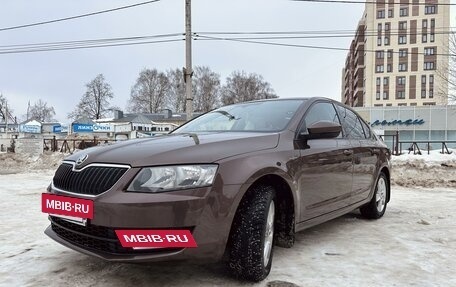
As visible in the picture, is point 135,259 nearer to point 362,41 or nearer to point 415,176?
point 415,176

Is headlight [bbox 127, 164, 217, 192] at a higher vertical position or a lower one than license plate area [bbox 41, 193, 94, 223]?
higher

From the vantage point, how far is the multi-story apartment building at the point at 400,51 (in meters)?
72.0

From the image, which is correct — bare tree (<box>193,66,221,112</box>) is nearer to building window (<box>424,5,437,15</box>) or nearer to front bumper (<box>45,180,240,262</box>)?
building window (<box>424,5,437,15</box>)

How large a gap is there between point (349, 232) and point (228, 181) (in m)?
2.59

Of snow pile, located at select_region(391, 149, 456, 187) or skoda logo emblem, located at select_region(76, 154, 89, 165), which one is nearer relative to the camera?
skoda logo emblem, located at select_region(76, 154, 89, 165)

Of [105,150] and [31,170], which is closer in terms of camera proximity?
[105,150]

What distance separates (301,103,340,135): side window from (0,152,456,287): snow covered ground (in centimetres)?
126

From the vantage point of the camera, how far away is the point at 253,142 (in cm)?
321

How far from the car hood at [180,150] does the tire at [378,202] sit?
8.76 feet

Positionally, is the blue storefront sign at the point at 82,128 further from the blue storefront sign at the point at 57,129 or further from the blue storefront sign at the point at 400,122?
the blue storefront sign at the point at 400,122

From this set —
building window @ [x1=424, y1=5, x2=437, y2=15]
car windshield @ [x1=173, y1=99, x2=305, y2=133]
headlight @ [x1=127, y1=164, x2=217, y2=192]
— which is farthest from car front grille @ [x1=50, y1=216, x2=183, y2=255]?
building window @ [x1=424, y1=5, x2=437, y2=15]

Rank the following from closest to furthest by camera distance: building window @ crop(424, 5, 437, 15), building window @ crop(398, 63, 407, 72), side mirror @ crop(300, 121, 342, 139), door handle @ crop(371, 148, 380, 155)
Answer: side mirror @ crop(300, 121, 342, 139)
door handle @ crop(371, 148, 380, 155)
building window @ crop(424, 5, 437, 15)
building window @ crop(398, 63, 407, 72)

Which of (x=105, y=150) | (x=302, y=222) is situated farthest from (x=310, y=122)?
(x=105, y=150)

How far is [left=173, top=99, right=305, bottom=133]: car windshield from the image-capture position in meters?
3.83
